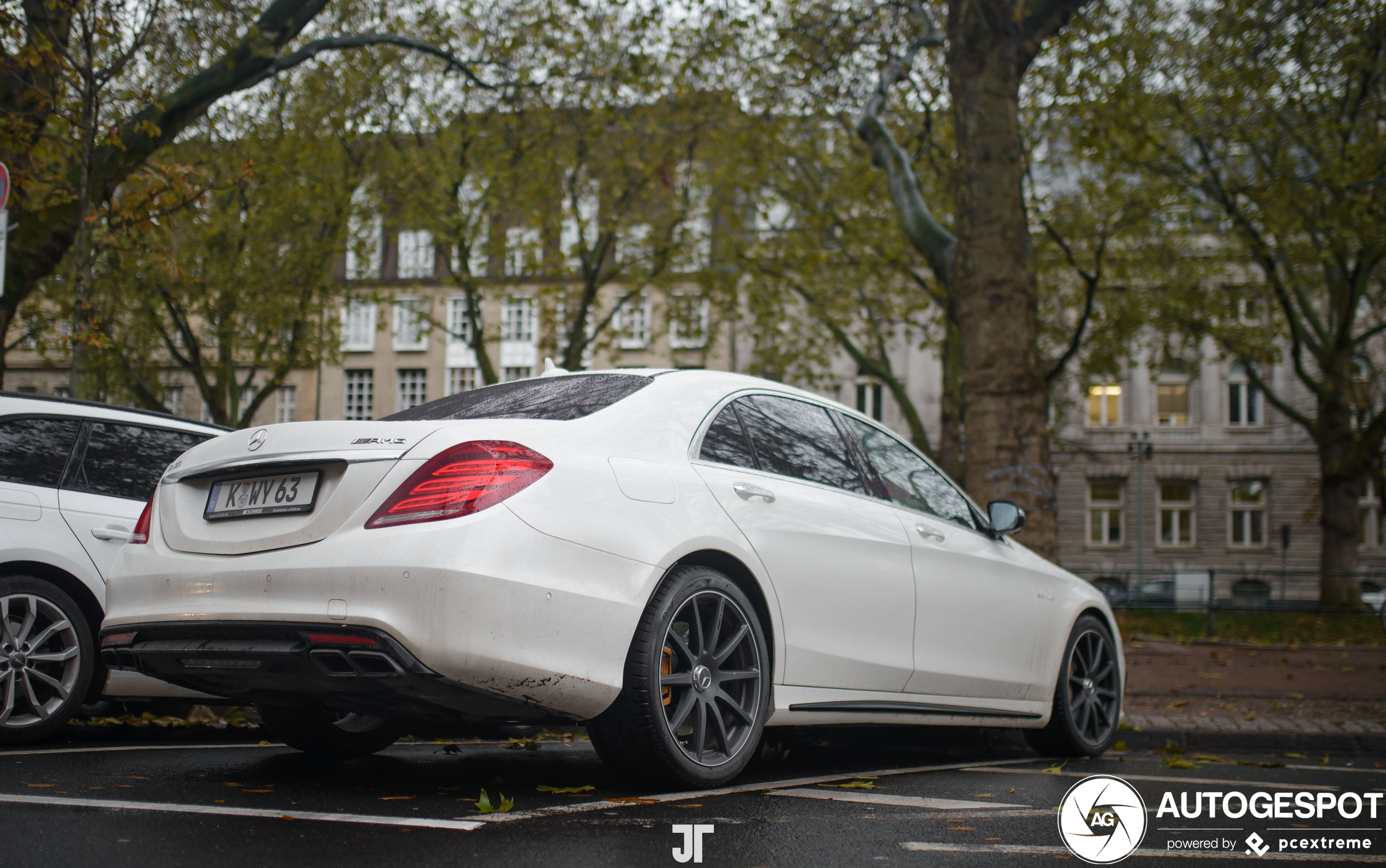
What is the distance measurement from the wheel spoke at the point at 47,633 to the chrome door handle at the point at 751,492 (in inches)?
128

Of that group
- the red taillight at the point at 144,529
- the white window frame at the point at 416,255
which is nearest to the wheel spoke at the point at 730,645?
the red taillight at the point at 144,529

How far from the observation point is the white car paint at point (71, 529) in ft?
18.1

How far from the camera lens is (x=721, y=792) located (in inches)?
168

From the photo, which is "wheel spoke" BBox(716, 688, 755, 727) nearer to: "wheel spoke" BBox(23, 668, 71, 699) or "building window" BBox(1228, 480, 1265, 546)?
"wheel spoke" BBox(23, 668, 71, 699)

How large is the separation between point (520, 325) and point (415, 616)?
155ft

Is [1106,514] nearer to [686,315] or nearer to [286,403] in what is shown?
[686,315]

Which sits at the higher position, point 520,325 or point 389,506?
point 520,325

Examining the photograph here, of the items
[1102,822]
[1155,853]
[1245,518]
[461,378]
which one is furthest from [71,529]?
[1245,518]

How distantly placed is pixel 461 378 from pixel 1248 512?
33.0m

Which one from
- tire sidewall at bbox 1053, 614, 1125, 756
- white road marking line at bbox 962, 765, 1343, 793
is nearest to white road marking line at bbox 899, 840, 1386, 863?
white road marking line at bbox 962, 765, 1343, 793

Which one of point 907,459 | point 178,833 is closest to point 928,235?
point 907,459

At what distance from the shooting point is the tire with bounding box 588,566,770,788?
3943mm

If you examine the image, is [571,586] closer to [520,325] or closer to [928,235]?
[928,235]

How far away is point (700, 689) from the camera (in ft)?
13.7
